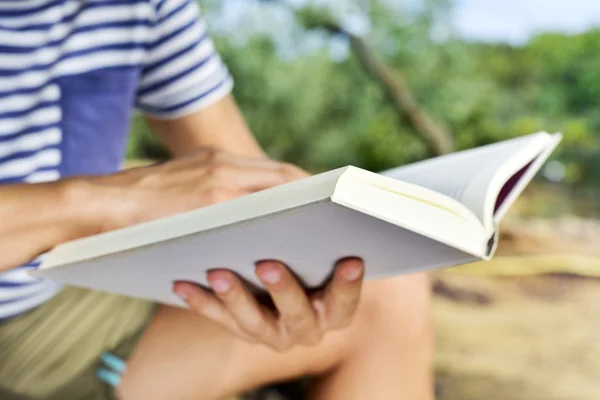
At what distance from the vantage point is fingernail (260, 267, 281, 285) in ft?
1.24

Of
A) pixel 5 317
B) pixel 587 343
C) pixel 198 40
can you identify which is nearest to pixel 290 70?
pixel 587 343

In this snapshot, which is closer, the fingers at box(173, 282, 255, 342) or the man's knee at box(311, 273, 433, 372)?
the fingers at box(173, 282, 255, 342)

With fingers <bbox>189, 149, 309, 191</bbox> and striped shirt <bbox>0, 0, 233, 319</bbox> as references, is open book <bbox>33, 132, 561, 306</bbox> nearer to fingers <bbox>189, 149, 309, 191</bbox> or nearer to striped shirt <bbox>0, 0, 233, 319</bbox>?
fingers <bbox>189, 149, 309, 191</bbox>

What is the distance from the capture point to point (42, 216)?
0.42 m

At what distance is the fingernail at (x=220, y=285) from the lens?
40 cm

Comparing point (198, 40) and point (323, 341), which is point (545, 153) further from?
point (198, 40)

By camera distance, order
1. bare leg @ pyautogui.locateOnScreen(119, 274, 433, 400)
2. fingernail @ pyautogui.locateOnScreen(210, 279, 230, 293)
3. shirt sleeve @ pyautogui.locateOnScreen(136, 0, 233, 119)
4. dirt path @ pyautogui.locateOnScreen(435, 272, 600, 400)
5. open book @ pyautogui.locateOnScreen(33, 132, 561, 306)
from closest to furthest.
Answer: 1. open book @ pyautogui.locateOnScreen(33, 132, 561, 306)
2. fingernail @ pyautogui.locateOnScreen(210, 279, 230, 293)
3. bare leg @ pyautogui.locateOnScreen(119, 274, 433, 400)
4. shirt sleeve @ pyautogui.locateOnScreen(136, 0, 233, 119)
5. dirt path @ pyautogui.locateOnScreen(435, 272, 600, 400)

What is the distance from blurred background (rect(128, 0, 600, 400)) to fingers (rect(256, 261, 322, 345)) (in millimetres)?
1670

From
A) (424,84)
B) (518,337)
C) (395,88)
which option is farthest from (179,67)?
(424,84)

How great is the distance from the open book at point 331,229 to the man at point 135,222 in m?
0.03

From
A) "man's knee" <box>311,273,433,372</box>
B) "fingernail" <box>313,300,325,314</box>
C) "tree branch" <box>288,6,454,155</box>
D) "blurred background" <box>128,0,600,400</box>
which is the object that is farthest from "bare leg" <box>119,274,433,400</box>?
"tree branch" <box>288,6,454,155</box>

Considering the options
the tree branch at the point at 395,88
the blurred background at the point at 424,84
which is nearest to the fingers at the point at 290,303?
the blurred background at the point at 424,84

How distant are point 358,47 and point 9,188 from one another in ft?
6.85

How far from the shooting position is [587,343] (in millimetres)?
1259
